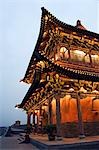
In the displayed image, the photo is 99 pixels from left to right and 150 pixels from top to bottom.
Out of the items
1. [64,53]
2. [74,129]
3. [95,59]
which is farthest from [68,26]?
[74,129]

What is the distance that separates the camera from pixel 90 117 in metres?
13.4

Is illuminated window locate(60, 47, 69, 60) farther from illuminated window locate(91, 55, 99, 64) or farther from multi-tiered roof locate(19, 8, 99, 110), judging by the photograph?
illuminated window locate(91, 55, 99, 64)

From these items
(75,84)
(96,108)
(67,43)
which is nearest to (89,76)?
(75,84)

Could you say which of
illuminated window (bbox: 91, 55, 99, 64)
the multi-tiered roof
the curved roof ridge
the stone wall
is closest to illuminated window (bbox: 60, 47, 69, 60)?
the multi-tiered roof

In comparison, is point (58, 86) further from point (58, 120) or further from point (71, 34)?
point (71, 34)

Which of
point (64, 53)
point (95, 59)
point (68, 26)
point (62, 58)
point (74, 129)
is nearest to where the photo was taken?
point (74, 129)

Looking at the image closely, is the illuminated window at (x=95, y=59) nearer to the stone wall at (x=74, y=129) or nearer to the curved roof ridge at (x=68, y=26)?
the curved roof ridge at (x=68, y=26)

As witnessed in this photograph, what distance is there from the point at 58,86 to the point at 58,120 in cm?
189

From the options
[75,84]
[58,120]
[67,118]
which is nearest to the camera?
[58,120]

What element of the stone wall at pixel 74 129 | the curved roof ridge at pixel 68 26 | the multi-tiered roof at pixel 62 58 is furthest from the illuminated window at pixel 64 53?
the stone wall at pixel 74 129

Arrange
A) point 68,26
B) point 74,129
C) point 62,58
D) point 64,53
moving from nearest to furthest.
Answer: point 74,129 → point 62,58 → point 68,26 → point 64,53

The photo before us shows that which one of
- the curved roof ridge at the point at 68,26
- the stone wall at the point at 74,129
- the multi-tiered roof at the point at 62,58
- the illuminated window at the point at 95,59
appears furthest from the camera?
the illuminated window at the point at 95,59

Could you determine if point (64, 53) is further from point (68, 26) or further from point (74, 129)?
point (74, 129)

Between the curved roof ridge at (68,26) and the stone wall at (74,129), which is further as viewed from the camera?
the curved roof ridge at (68,26)
